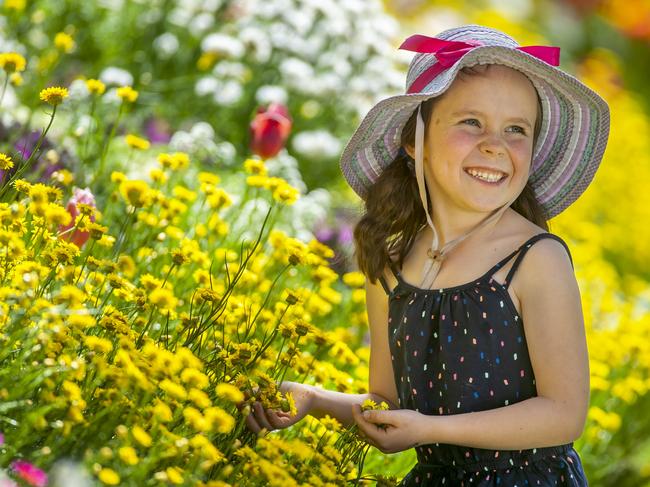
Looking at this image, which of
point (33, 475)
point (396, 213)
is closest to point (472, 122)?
point (396, 213)

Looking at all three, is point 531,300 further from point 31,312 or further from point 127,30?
point 127,30

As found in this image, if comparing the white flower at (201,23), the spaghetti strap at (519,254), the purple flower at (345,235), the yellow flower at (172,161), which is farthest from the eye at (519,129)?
the white flower at (201,23)

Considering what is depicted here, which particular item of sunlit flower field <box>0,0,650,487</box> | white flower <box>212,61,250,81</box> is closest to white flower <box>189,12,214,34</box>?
sunlit flower field <box>0,0,650,487</box>

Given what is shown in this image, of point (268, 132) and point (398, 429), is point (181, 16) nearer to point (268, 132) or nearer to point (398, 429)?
point (268, 132)

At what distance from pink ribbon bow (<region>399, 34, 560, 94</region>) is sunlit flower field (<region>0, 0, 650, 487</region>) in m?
0.45

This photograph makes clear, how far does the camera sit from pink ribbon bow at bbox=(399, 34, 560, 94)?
2.35m

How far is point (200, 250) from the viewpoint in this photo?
321cm

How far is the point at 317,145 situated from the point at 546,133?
257 centimetres

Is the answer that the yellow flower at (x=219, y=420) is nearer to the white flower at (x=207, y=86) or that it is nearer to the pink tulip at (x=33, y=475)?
the pink tulip at (x=33, y=475)

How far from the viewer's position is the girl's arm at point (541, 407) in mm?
2146

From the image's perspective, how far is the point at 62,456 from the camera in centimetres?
183

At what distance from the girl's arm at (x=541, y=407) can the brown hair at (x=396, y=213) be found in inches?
16.3

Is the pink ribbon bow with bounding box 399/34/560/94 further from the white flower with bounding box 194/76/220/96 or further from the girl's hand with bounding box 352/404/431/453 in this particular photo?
the white flower with bounding box 194/76/220/96

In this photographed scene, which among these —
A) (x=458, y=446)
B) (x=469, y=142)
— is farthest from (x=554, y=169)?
(x=458, y=446)
